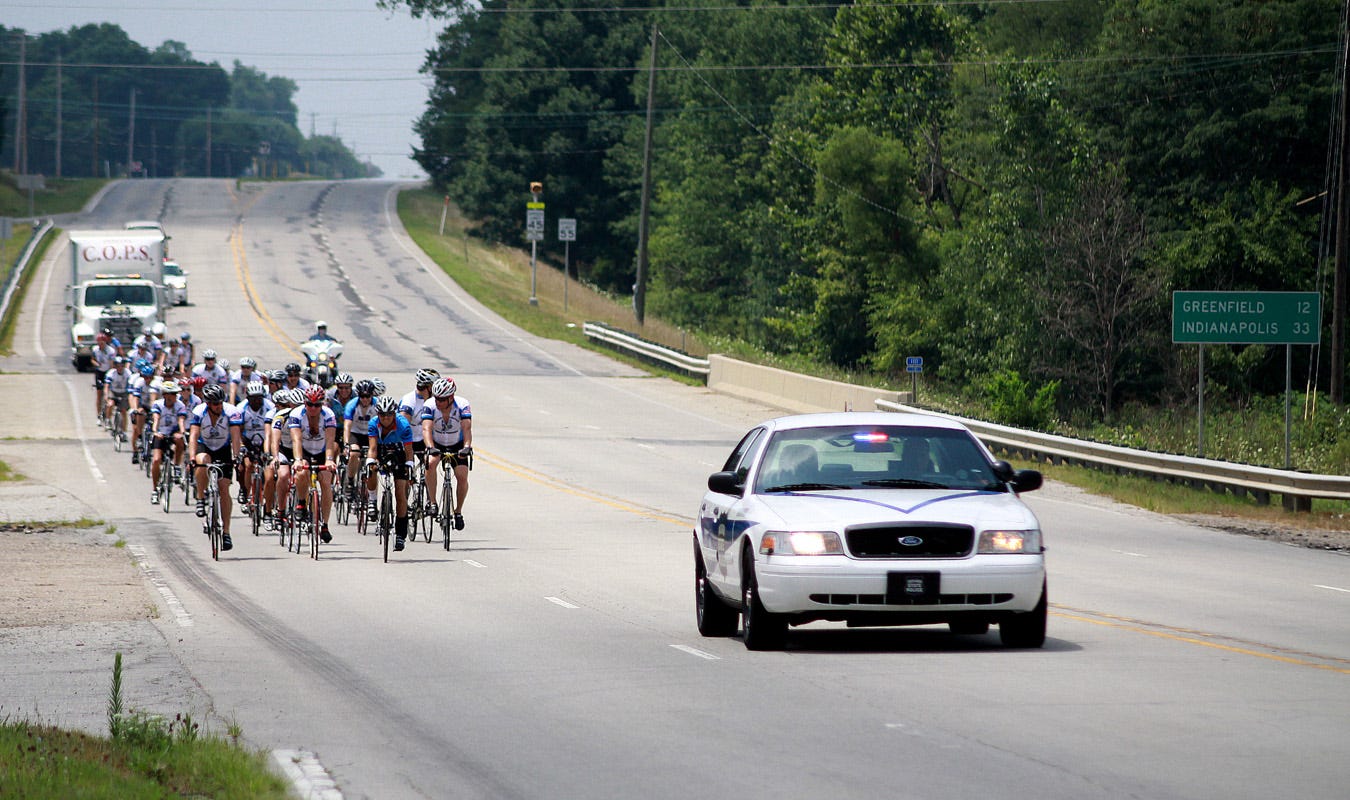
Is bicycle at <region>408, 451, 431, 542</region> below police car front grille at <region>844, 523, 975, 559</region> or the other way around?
below

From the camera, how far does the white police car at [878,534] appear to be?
38.1ft

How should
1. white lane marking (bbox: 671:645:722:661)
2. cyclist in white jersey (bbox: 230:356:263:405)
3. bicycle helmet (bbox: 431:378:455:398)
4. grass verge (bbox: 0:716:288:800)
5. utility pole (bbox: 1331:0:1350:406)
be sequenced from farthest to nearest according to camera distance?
utility pole (bbox: 1331:0:1350:406), cyclist in white jersey (bbox: 230:356:263:405), bicycle helmet (bbox: 431:378:455:398), white lane marking (bbox: 671:645:722:661), grass verge (bbox: 0:716:288:800)

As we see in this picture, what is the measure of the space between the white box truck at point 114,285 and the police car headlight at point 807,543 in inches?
1667

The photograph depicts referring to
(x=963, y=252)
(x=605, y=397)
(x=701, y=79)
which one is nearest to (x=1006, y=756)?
(x=605, y=397)

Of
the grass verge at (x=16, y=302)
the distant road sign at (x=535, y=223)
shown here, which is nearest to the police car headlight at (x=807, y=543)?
the grass verge at (x=16, y=302)

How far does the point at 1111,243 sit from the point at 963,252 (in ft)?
20.4

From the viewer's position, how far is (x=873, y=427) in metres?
13.0

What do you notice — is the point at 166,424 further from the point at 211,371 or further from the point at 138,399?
the point at 138,399

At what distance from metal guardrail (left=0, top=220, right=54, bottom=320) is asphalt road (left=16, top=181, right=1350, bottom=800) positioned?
37544 mm

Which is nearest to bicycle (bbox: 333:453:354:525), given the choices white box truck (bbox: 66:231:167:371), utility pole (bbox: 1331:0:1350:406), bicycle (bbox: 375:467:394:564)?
bicycle (bbox: 375:467:394:564)

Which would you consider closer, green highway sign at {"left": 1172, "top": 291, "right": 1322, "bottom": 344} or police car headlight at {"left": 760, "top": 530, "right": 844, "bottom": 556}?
police car headlight at {"left": 760, "top": 530, "right": 844, "bottom": 556}

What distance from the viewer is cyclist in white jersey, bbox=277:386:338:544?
21.1 metres

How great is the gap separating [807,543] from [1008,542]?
4.18 ft

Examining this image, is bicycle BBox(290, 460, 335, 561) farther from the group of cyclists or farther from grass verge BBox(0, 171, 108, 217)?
grass verge BBox(0, 171, 108, 217)
